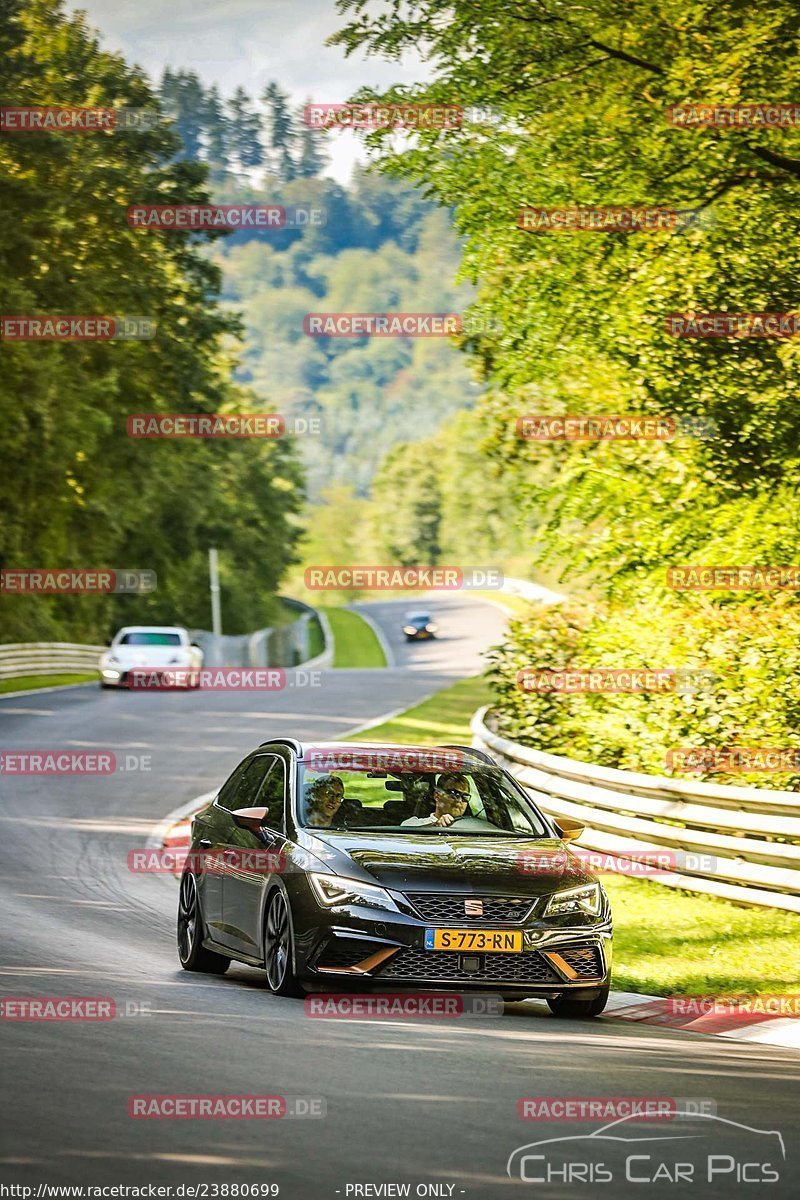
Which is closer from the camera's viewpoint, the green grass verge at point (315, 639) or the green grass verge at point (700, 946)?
the green grass verge at point (700, 946)

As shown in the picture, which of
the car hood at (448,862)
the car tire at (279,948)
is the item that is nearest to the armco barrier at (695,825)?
the car hood at (448,862)

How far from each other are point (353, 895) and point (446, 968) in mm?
603

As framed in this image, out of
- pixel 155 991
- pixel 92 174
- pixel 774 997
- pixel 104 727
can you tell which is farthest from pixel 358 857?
pixel 92 174

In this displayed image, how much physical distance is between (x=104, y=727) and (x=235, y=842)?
21.0m

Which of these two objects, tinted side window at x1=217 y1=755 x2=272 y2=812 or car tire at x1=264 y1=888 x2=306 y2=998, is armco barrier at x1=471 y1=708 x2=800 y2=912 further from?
car tire at x1=264 y1=888 x2=306 y2=998

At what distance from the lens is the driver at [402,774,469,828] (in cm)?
1047

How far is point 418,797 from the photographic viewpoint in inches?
416

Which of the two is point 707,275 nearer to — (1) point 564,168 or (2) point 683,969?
(1) point 564,168

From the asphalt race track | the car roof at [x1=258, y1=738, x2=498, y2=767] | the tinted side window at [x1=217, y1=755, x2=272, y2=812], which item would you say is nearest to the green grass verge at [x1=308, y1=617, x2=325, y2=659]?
the tinted side window at [x1=217, y1=755, x2=272, y2=812]

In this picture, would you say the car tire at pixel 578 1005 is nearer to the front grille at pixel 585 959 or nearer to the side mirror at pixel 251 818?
the front grille at pixel 585 959

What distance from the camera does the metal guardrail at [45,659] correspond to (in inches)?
1727

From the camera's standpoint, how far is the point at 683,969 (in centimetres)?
1157

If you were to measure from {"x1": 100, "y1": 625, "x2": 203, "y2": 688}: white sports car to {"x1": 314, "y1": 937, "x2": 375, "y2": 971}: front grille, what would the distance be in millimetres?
32366

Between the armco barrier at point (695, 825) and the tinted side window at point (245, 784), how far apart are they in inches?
145
